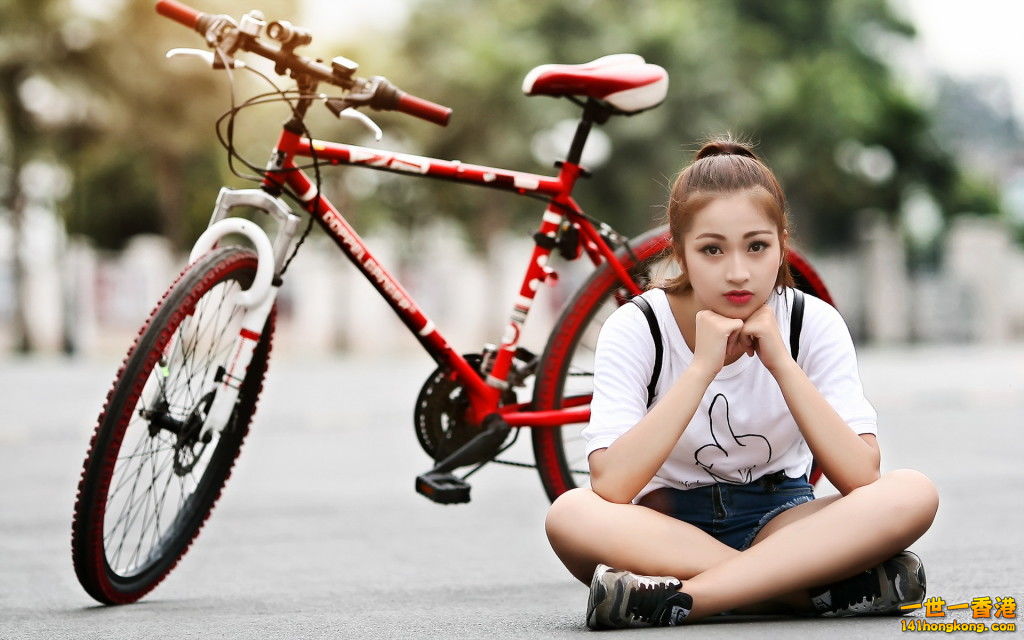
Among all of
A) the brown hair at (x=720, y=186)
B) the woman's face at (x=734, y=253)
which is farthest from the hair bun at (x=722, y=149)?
the woman's face at (x=734, y=253)

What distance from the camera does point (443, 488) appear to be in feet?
13.3

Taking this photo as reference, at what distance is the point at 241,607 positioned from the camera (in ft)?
12.2

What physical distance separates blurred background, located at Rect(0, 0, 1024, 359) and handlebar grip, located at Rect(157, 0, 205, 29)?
1817cm

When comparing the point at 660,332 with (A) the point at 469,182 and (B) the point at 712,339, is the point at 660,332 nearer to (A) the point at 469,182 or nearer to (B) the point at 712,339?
(B) the point at 712,339

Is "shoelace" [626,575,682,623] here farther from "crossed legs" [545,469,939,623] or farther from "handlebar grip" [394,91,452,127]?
"handlebar grip" [394,91,452,127]

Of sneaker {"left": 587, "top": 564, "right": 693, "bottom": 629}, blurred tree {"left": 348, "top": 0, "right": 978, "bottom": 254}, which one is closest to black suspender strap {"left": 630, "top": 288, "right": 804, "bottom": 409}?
sneaker {"left": 587, "top": 564, "right": 693, "bottom": 629}

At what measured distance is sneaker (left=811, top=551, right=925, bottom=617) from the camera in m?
3.02

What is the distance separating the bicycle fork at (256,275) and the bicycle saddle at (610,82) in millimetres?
801

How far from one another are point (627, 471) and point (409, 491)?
3.91 meters

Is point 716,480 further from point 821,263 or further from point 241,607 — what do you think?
point 821,263

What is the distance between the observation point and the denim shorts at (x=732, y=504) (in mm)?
3219

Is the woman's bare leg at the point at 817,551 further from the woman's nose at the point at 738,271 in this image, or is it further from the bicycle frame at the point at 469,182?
the bicycle frame at the point at 469,182

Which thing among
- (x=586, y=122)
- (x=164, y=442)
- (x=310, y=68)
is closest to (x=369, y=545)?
(x=164, y=442)

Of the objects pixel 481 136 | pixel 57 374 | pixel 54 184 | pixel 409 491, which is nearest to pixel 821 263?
pixel 481 136
